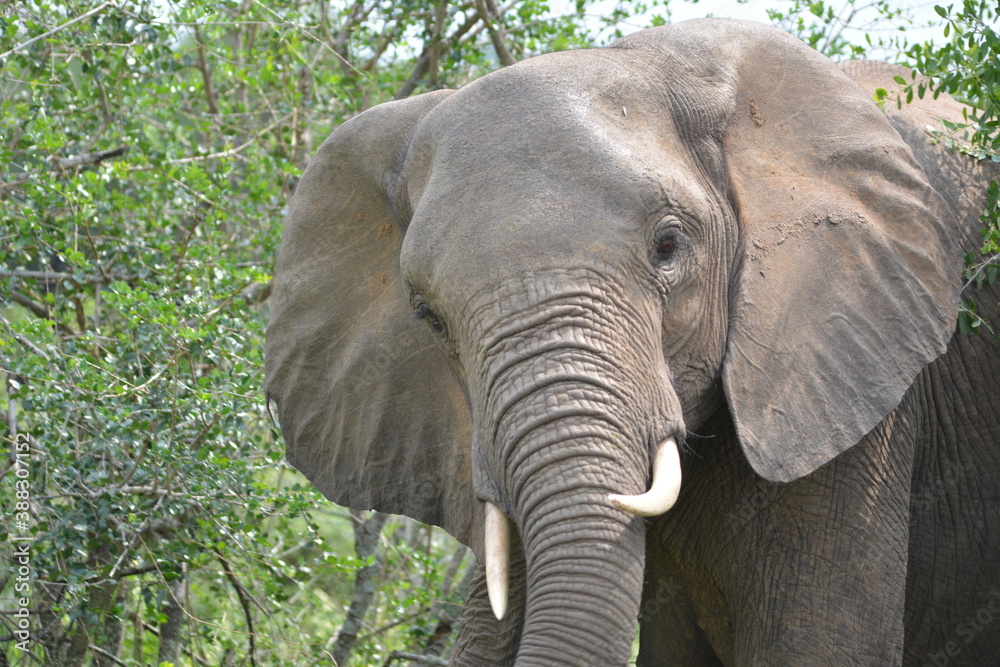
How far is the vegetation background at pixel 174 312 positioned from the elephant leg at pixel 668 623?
3.95ft

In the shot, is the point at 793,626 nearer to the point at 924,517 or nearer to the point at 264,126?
the point at 924,517

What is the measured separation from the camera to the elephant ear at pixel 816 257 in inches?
125

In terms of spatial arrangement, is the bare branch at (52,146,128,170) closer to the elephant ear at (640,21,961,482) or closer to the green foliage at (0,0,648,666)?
the green foliage at (0,0,648,666)

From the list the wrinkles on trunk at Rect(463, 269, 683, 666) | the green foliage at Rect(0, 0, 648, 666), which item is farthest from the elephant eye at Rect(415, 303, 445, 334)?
the green foliage at Rect(0, 0, 648, 666)

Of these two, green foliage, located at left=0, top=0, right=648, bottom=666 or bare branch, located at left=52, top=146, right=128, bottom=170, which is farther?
bare branch, located at left=52, top=146, right=128, bottom=170

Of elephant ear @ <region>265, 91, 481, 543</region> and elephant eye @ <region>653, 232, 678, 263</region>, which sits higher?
elephant eye @ <region>653, 232, 678, 263</region>

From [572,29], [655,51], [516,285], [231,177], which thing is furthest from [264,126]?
[516,285]

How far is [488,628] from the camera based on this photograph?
12.5ft

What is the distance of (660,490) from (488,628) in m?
1.22

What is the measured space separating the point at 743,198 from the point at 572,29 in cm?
298

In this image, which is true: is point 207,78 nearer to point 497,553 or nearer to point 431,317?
point 431,317

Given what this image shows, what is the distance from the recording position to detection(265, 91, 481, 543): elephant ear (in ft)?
12.7

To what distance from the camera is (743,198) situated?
335 centimetres

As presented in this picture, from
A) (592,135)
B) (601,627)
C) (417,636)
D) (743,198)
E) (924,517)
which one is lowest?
(417,636)
